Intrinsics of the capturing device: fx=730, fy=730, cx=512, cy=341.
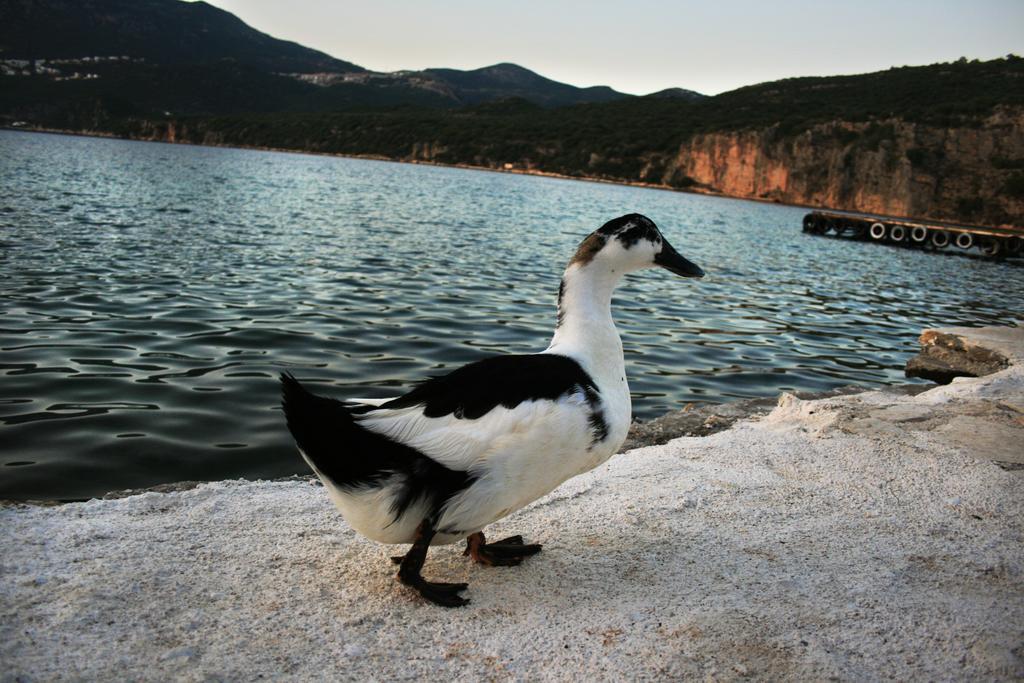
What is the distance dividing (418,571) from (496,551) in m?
0.48

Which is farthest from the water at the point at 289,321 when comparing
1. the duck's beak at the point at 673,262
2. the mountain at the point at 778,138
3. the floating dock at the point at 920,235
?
the mountain at the point at 778,138

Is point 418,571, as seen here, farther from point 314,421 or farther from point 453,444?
point 314,421

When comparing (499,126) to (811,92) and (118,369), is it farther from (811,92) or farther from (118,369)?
(118,369)

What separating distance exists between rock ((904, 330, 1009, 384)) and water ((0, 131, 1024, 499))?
1.65 feet

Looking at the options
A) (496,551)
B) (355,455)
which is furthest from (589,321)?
(355,455)

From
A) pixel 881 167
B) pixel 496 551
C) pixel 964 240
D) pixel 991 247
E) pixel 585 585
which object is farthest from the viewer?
pixel 881 167

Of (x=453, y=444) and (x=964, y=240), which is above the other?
(x=964, y=240)

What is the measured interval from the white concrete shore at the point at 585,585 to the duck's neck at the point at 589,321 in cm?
90

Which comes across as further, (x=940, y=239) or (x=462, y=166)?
(x=462, y=166)

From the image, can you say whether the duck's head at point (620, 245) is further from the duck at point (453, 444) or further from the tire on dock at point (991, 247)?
the tire on dock at point (991, 247)

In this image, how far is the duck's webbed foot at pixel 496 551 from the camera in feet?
10.7

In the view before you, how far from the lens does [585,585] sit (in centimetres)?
308

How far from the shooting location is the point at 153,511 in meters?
3.56

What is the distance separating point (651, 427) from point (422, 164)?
108038 mm
